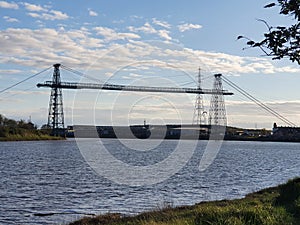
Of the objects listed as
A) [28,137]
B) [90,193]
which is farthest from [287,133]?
[90,193]

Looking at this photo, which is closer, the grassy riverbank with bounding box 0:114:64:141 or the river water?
the river water

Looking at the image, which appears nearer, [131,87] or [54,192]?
[54,192]

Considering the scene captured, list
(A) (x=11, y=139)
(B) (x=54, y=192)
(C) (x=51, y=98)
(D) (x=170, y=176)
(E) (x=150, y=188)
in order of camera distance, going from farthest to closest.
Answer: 1. (A) (x=11, y=139)
2. (C) (x=51, y=98)
3. (D) (x=170, y=176)
4. (E) (x=150, y=188)
5. (B) (x=54, y=192)

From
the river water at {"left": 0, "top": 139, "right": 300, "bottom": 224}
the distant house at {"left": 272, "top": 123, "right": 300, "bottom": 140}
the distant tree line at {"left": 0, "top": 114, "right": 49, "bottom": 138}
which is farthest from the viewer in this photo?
the distant house at {"left": 272, "top": 123, "right": 300, "bottom": 140}

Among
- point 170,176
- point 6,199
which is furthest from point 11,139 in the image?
point 6,199

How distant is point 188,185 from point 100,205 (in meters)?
11.0

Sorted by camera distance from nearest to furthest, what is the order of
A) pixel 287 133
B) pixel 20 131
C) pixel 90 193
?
pixel 90 193 < pixel 20 131 < pixel 287 133

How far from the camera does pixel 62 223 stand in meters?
21.1

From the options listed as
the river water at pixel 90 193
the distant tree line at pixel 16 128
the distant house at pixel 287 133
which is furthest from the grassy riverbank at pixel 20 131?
the river water at pixel 90 193

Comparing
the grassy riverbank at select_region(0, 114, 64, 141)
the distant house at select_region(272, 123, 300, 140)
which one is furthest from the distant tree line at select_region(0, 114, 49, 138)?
the distant house at select_region(272, 123, 300, 140)

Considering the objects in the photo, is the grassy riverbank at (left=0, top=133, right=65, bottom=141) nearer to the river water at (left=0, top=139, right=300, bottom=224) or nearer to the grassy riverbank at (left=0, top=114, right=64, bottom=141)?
the grassy riverbank at (left=0, top=114, right=64, bottom=141)

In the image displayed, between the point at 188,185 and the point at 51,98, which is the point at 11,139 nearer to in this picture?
the point at 51,98

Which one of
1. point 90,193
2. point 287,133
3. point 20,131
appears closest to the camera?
point 90,193

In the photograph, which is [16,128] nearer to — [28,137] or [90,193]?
[28,137]
